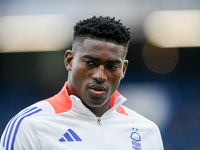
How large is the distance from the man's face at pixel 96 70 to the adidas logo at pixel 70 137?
16 cm

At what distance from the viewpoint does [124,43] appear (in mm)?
1716

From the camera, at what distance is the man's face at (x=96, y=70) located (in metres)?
1.60

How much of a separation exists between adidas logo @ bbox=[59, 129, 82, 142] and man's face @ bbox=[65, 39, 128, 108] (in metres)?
0.16

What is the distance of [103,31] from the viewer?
1.65 m

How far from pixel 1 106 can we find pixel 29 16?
6.18 feet

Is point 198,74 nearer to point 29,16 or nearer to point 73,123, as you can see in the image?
point 29,16

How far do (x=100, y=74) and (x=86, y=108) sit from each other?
0.67 feet

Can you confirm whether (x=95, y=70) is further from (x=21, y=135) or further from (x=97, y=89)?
(x=21, y=135)

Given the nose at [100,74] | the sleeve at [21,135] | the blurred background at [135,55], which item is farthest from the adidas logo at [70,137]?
the blurred background at [135,55]

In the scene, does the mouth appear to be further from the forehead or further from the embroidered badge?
the embroidered badge

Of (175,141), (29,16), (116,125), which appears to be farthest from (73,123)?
(175,141)

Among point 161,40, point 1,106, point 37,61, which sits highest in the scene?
point 161,40

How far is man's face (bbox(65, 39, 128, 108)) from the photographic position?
5.24ft

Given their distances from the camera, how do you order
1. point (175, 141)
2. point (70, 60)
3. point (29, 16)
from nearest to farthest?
1. point (70, 60)
2. point (29, 16)
3. point (175, 141)
